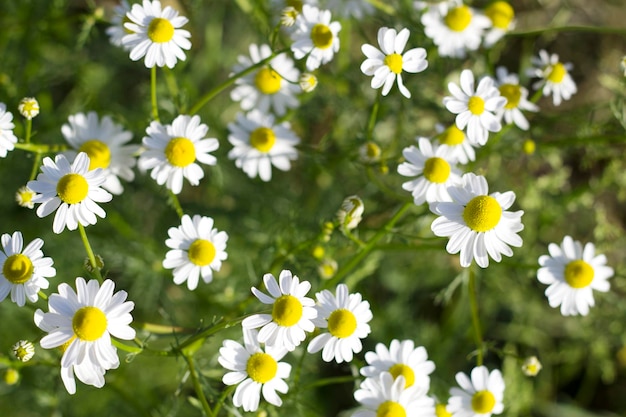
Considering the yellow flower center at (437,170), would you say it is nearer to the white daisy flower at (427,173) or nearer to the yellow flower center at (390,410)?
the white daisy flower at (427,173)

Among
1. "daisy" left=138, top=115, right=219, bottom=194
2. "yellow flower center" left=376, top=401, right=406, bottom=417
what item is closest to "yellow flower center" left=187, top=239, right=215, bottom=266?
"daisy" left=138, top=115, right=219, bottom=194

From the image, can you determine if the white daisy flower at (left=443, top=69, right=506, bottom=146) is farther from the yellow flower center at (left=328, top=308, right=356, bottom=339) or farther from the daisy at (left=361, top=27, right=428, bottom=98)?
the yellow flower center at (left=328, top=308, right=356, bottom=339)

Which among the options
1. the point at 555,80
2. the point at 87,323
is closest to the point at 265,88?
the point at 555,80

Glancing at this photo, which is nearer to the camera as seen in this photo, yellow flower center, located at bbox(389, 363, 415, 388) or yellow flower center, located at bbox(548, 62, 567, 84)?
yellow flower center, located at bbox(389, 363, 415, 388)

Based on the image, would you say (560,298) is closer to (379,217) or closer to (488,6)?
(379,217)

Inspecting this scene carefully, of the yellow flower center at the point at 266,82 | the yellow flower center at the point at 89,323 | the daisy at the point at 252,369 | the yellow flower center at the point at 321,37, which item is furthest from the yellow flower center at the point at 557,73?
the yellow flower center at the point at 89,323

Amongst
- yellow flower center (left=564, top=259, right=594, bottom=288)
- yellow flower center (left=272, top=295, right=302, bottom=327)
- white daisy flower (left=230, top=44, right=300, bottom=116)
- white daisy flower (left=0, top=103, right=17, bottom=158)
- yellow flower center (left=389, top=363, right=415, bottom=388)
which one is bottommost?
yellow flower center (left=389, top=363, right=415, bottom=388)

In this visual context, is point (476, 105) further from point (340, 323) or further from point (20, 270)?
point (20, 270)
